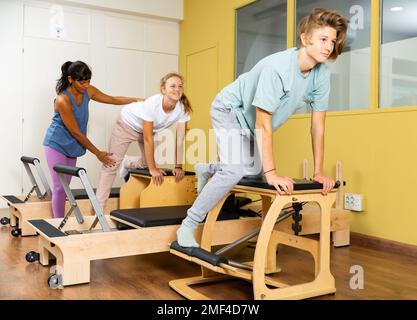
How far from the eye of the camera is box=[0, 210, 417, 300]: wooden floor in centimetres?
184

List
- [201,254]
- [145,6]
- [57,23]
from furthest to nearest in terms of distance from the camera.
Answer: [145,6] < [57,23] < [201,254]

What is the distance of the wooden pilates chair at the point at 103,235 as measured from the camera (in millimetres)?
1936

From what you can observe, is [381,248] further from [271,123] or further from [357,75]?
[271,123]

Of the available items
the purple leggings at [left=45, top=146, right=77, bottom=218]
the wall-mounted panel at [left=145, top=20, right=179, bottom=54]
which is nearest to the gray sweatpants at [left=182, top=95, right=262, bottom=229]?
the purple leggings at [left=45, top=146, right=77, bottom=218]

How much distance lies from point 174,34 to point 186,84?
636 mm

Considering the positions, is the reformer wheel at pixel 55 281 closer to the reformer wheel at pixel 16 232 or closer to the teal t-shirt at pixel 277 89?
the teal t-shirt at pixel 277 89

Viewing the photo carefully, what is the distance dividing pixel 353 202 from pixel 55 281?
2019 millimetres

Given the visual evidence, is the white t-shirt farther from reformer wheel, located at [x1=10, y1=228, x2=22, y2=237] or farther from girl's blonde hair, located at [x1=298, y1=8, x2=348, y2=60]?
girl's blonde hair, located at [x1=298, y1=8, x2=348, y2=60]

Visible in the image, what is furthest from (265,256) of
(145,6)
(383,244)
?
(145,6)

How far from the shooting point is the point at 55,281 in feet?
6.16

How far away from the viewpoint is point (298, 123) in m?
3.49

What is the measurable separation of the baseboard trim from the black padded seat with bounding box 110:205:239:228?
1009mm

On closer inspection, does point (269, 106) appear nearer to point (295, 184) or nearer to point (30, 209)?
point (295, 184)
